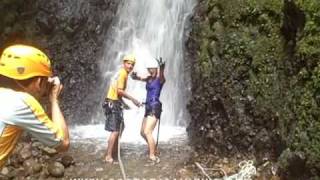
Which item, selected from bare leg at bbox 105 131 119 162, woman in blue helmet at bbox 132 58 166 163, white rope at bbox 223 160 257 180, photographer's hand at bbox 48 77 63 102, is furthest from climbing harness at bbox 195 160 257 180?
photographer's hand at bbox 48 77 63 102

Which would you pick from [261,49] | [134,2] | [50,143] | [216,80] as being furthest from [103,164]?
[134,2]

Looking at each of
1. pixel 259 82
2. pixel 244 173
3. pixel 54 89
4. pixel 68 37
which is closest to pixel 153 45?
pixel 68 37

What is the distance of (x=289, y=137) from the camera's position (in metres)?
7.18

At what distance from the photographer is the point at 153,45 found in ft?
45.2

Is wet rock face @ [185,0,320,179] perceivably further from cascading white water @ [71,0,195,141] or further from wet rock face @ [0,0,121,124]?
wet rock face @ [0,0,121,124]

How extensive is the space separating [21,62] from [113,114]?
5.65 meters

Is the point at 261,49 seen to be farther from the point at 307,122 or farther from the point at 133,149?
the point at 133,149

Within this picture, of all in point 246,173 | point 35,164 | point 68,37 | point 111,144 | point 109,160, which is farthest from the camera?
point 68,37

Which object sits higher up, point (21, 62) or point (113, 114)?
point (21, 62)

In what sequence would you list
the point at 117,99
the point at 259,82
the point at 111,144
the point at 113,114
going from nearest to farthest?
the point at 117,99
the point at 113,114
the point at 111,144
the point at 259,82

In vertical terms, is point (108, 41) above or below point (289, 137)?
above

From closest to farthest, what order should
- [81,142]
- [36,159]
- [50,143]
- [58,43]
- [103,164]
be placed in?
[50,143]
[103,164]
[36,159]
[81,142]
[58,43]

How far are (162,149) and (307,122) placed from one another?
338cm

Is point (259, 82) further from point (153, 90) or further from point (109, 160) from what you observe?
point (109, 160)
